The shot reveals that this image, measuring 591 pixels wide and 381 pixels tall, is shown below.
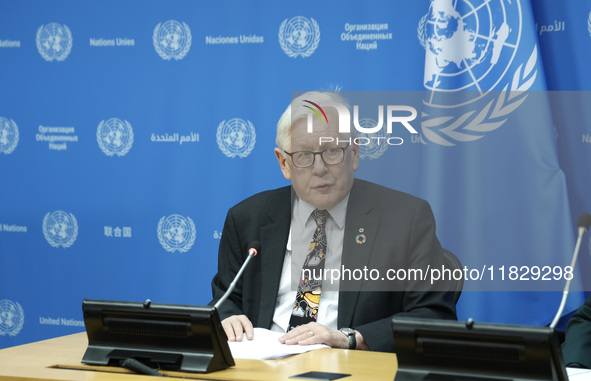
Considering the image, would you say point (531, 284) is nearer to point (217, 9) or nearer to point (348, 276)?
point (348, 276)

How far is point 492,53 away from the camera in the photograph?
127 inches

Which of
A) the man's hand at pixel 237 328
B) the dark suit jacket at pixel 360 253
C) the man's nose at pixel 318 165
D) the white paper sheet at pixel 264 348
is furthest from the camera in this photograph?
the man's nose at pixel 318 165

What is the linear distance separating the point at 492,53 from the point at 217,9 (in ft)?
5.28

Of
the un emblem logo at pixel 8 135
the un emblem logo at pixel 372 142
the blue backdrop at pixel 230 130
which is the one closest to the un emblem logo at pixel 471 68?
the blue backdrop at pixel 230 130

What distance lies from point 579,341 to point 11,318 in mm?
3446

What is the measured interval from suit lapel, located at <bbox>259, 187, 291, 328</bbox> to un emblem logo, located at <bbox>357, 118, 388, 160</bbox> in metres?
0.44

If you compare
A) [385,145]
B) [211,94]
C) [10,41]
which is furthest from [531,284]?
[10,41]

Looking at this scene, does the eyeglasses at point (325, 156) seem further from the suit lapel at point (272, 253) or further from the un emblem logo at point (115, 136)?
the un emblem logo at point (115, 136)

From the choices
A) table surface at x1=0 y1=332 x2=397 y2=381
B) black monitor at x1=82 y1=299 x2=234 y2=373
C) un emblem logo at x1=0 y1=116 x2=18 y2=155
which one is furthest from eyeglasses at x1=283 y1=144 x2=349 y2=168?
un emblem logo at x1=0 y1=116 x2=18 y2=155

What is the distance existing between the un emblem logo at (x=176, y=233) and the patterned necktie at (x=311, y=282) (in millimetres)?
1447

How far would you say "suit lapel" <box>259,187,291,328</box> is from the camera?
8.45 feet

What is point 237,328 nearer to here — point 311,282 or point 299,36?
point 311,282

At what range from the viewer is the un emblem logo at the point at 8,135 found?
4.30 metres

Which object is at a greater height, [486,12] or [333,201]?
[486,12]
